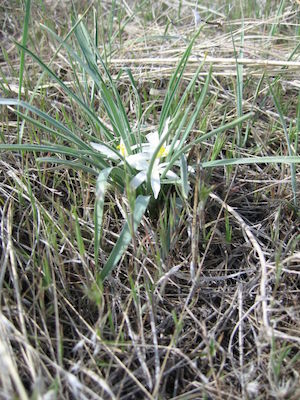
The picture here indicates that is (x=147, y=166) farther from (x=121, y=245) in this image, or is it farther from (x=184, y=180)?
(x=121, y=245)

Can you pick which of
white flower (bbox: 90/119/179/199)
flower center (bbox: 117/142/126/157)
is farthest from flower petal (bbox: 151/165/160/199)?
flower center (bbox: 117/142/126/157)

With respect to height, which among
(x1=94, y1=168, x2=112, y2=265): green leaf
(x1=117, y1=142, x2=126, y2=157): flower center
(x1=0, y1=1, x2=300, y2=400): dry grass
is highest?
(x1=117, y1=142, x2=126, y2=157): flower center

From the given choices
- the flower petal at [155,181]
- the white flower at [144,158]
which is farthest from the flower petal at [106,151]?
the flower petal at [155,181]

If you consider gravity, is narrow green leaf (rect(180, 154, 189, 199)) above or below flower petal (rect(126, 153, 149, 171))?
below

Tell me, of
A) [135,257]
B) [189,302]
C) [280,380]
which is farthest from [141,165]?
[280,380]

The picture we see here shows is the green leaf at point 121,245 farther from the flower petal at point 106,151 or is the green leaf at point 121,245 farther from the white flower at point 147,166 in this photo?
the flower petal at point 106,151

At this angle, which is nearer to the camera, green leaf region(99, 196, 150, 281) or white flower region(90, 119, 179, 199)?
green leaf region(99, 196, 150, 281)

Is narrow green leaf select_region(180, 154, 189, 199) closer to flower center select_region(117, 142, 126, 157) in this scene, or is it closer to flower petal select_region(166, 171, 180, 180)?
flower petal select_region(166, 171, 180, 180)
